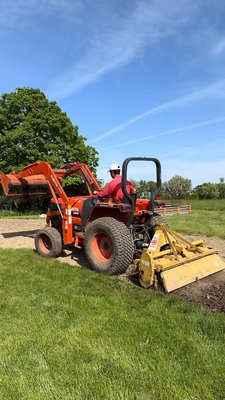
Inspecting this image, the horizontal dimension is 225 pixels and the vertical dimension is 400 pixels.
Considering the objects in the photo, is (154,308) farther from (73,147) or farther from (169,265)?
(73,147)

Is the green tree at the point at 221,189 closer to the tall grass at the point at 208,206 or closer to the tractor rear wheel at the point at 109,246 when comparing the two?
the tall grass at the point at 208,206

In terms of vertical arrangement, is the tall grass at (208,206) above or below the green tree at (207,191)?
below

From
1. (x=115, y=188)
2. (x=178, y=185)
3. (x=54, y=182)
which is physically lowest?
(x=115, y=188)

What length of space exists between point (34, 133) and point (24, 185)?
21.2m

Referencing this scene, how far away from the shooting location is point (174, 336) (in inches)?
146

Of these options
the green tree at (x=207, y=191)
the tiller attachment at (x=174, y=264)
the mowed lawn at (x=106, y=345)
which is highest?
the green tree at (x=207, y=191)

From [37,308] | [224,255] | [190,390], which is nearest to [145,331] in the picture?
[190,390]

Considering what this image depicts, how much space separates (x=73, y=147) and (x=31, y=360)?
28.8 meters

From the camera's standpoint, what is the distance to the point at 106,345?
3.52 m

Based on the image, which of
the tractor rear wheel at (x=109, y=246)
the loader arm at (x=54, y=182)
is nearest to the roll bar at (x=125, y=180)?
the tractor rear wheel at (x=109, y=246)

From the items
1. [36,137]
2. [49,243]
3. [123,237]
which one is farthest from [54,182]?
[36,137]

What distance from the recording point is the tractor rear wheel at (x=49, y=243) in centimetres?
759

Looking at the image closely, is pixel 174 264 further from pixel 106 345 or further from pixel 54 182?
pixel 54 182

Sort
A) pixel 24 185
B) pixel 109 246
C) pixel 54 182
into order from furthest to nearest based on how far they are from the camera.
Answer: pixel 24 185 → pixel 54 182 → pixel 109 246
